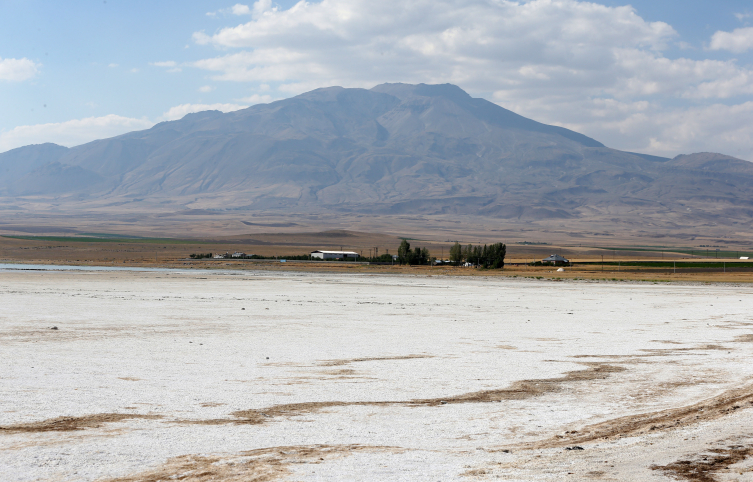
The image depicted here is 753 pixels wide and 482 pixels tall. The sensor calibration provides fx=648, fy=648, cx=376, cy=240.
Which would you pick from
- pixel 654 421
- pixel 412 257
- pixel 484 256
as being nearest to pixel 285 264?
pixel 412 257

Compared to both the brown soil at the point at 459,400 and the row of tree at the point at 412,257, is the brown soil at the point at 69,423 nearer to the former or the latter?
the brown soil at the point at 459,400

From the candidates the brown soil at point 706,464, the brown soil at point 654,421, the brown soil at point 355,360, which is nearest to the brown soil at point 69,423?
the brown soil at point 355,360

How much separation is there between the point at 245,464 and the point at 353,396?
13.9 ft

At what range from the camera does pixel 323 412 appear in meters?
10.9

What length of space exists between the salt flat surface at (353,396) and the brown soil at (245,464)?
37mm

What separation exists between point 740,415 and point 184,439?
332 inches

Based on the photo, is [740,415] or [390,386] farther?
[390,386]

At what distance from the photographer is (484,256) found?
103875 millimetres

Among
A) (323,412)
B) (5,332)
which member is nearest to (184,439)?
(323,412)

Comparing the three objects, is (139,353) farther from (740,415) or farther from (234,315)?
(740,415)

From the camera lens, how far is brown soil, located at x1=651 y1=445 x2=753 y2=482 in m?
7.53

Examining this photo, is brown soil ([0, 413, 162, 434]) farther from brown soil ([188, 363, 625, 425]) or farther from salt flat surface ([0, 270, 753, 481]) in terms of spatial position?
brown soil ([188, 363, 625, 425])

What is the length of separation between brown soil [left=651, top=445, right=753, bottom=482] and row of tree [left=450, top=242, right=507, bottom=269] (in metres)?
88.2

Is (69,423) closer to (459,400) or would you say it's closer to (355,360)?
(459,400)
